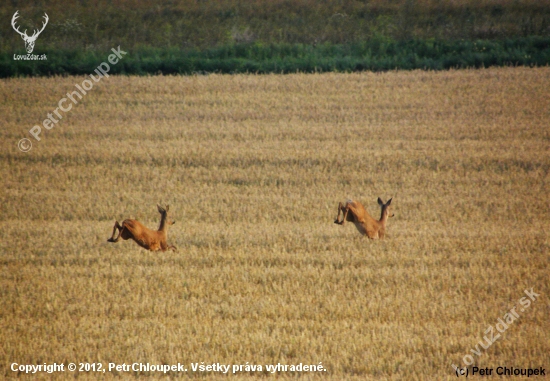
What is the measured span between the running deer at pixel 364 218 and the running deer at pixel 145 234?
6.69 feet

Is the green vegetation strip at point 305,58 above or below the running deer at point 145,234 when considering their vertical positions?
above

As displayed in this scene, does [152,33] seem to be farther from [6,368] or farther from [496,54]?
[6,368]

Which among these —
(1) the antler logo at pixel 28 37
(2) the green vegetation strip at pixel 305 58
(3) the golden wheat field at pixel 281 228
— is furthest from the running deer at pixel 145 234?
(1) the antler logo at pixel 28 37

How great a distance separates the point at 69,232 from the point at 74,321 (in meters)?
3.24

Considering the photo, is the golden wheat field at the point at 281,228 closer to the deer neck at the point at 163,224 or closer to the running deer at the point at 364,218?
the running deer at the point at 364,218

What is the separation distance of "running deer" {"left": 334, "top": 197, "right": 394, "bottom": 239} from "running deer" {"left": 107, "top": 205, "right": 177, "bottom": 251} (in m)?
2.04

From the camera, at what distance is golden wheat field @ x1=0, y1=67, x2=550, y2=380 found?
621 cm

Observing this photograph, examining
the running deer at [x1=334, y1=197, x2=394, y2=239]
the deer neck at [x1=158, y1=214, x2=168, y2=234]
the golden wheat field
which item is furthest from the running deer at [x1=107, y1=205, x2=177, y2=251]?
the running deer at [x1=334, y1=197, x2=394, y2=239]

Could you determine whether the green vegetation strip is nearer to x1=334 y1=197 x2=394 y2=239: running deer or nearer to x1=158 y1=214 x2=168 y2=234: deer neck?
x1=334 y1=197 x2=394 y2=239: running deer

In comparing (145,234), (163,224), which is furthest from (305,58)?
(145,234)

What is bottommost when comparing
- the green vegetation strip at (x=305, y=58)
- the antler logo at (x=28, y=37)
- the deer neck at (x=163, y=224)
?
the deer neck at (x=163, y=224)

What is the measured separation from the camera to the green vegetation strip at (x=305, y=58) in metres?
22.0

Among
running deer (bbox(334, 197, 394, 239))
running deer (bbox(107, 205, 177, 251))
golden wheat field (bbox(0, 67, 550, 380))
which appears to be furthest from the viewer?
running deer (bbox(334, 197, 394, 239))

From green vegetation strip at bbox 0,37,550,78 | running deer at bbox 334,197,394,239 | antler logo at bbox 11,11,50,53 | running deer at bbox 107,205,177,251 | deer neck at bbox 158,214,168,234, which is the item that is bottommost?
running deer at bbox 107,205,177,251
